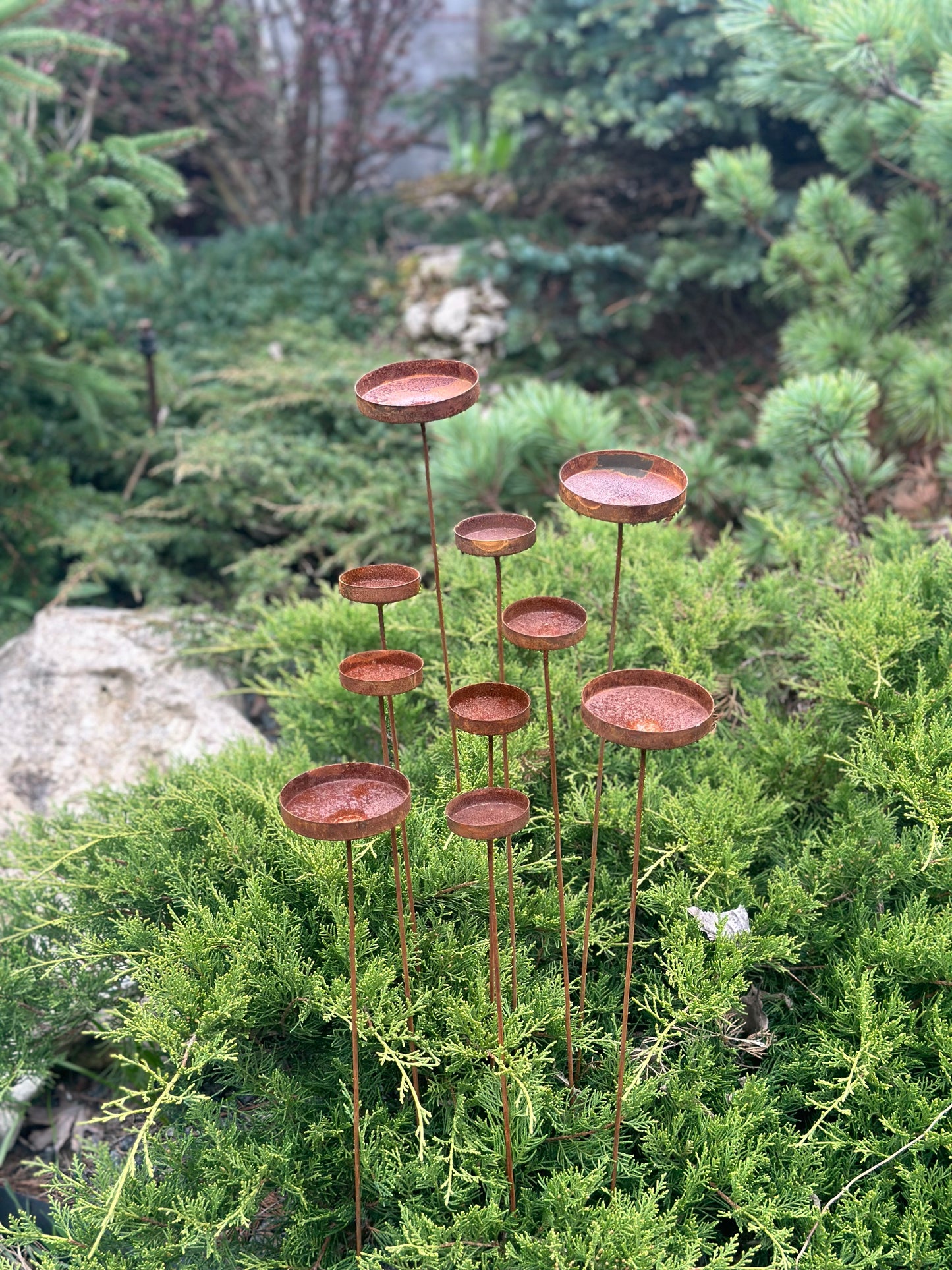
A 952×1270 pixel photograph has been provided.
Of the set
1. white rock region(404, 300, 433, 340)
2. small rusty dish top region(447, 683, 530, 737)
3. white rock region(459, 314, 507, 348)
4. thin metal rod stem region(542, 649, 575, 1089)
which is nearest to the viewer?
small rusty dish top region(447, 683, 530, 737)

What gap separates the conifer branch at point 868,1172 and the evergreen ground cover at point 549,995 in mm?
11

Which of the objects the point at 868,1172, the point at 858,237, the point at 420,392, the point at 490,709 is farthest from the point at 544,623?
the point at 858,237

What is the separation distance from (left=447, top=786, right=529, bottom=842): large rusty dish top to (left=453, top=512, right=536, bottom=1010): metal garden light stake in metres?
0.08

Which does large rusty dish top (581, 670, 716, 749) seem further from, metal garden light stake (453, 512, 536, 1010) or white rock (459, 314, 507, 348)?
white rock (459, 314, 507, 348)

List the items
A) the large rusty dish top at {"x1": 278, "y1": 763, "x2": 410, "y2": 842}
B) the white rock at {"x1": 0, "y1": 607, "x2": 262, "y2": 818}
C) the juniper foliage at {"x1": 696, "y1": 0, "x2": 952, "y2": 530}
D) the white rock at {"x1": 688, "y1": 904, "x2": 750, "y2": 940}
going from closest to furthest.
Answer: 1. the large rusty dish top at {"x1": 278, "y1": 763, "x2": 410, "y2": 842}
2. the white rock at {"x1": 688, "y1": 904, "x2": 750, "y2": 940}
3. the juniper foliage at {"x1": 696, "y1": 0, "x2": 952, "y2": 530}
4. the white rock at {"x1": 0, "y1": 607, "x2": 262, "y2": 818}

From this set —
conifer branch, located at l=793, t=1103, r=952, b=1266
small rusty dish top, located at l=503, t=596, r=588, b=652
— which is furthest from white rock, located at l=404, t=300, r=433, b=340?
conifer branch, located at l=793, t=1103, r=952, b=1266

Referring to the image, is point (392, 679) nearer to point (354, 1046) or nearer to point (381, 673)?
point (381, 673)

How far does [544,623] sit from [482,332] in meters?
3.56

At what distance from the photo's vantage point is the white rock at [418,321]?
4.79m

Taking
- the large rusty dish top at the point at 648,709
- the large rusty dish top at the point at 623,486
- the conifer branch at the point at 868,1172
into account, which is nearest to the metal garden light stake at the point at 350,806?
the large rusty dish top at the point at 648,709

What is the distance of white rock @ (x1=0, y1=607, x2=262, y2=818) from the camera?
2770 millimetres

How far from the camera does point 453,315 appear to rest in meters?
4.67

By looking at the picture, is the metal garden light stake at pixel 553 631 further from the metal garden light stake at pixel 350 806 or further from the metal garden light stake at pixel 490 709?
the metal garden light stake at pixel 350 806

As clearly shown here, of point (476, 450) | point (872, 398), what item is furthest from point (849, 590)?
point (476, 450)
